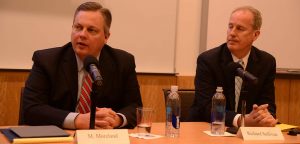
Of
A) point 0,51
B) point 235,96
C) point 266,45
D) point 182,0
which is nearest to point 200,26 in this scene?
point 182,0

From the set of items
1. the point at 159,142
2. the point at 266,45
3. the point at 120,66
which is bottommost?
the point at 159,142

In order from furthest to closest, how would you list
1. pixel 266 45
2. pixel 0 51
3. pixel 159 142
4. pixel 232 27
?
pixel 266 45
pixel 0 51
pixel 232 27
pixel 159 142

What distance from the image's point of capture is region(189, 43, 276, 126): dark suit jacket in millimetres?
3248

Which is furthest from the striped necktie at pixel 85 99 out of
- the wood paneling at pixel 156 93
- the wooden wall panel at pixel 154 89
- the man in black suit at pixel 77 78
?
the wooden wall panel at pixel 154 89

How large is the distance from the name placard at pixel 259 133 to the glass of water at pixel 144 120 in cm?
50

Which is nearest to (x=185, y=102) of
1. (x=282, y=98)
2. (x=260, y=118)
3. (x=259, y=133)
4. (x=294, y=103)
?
(x=260, y=118)

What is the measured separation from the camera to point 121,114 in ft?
8.99

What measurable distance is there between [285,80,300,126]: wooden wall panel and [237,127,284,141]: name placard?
9.70 ft

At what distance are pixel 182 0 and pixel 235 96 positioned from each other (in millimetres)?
1829

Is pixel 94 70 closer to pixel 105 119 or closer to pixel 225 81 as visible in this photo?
pixel 105 119

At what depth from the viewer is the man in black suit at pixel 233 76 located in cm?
326

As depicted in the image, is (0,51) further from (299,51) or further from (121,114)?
(299,51)

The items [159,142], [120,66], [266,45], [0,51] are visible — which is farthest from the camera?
[266,45]

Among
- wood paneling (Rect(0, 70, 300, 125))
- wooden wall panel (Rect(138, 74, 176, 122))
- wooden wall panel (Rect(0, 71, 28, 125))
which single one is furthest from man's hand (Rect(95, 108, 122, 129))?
wooden wall panel (Rect(138, 74, 176, 122))
